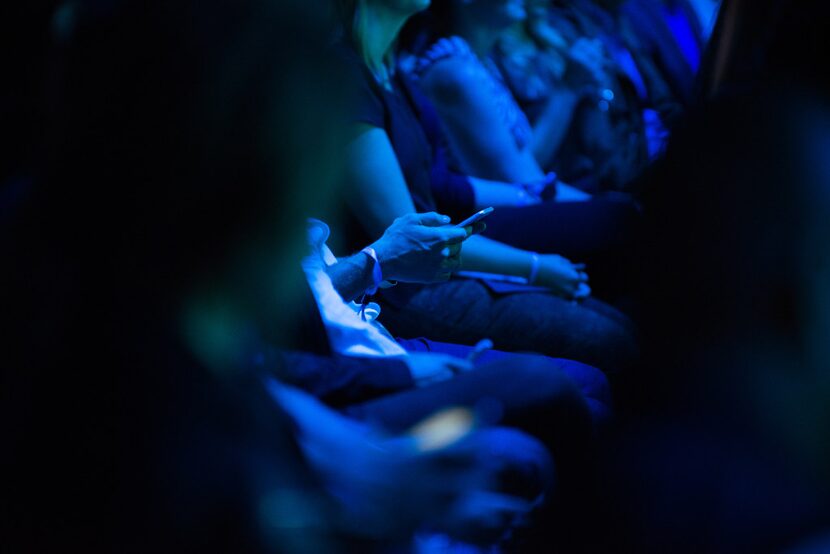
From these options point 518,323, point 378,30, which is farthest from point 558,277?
point 378,30

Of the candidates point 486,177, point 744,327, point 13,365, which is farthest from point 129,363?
point 486,177

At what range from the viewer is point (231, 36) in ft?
2.47

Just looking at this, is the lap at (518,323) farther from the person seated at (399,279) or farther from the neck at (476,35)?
the neck at (476,35)

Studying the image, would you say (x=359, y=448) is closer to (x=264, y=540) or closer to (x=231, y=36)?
(x=264, y=540)

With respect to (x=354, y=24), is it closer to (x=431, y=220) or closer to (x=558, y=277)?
(x=431, y=220)

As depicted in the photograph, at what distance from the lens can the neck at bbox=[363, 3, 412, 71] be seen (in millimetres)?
1672

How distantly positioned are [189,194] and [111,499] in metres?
0.31

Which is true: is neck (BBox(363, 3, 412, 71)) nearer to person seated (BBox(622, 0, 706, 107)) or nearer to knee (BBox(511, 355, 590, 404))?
knee (BBox(511, 355, 590, 404))

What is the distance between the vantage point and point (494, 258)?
5.76ft

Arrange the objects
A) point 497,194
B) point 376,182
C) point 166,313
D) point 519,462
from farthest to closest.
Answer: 1. point 497,194
2. point 376,182
3. point 519,462
4. point 166,313

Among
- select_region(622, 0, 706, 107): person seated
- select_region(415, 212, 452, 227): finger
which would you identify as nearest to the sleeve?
select_region(415, 212, 452, 227): finger

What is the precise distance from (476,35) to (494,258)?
3.28ft

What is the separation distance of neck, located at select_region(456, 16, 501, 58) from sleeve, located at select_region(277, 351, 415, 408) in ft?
5.51

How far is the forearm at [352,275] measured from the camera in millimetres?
1216
